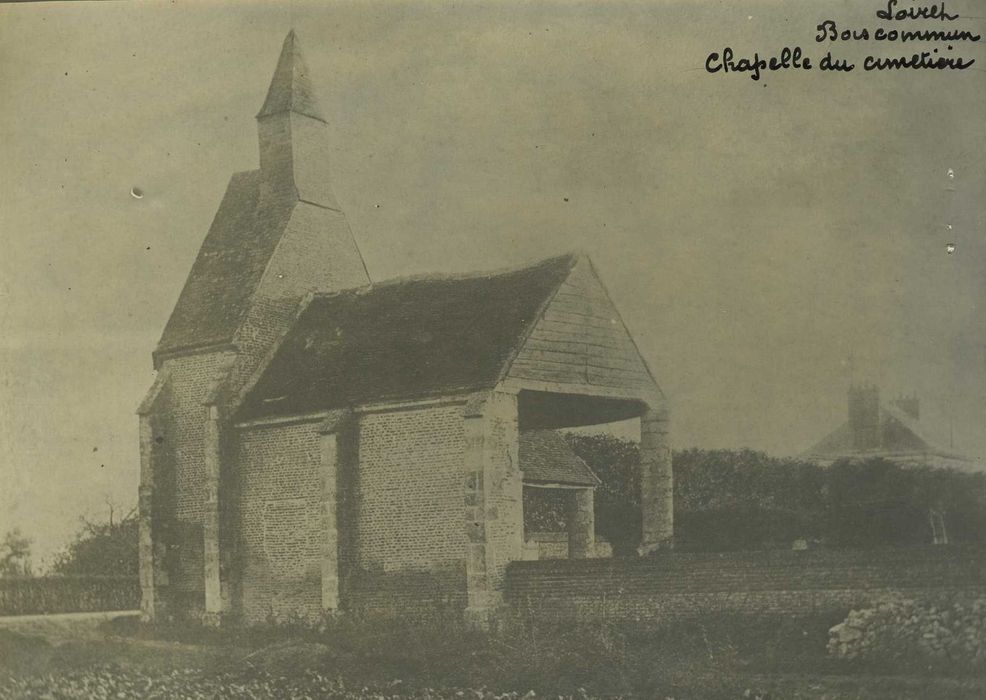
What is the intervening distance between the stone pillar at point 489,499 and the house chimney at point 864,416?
5.70m

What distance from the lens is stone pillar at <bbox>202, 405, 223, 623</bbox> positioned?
2314cm

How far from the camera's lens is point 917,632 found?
15414 mm

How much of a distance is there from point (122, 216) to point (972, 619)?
581 inches

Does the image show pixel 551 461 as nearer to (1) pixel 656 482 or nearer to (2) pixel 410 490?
(1) pixel 656 482

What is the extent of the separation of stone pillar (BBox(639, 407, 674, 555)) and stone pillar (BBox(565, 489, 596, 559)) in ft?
20.8

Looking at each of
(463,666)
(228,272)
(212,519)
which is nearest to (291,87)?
(228,272)

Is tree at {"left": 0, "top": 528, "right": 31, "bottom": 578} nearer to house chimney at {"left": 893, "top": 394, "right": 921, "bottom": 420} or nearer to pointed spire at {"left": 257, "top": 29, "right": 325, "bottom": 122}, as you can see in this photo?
pointed spire at {"left": 257, "top": 29, "right": 325, "bottom": 122}

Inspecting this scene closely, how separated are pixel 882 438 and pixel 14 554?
14.6 meters

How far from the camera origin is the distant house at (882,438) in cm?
1712

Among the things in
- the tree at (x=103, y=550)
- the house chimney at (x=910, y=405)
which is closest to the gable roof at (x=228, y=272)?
the tree at (x=103, y=550)

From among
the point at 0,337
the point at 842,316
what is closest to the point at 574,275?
the point at 842,316

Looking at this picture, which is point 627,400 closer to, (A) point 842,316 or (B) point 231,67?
(A) point 842,316

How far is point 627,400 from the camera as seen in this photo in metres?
22.1

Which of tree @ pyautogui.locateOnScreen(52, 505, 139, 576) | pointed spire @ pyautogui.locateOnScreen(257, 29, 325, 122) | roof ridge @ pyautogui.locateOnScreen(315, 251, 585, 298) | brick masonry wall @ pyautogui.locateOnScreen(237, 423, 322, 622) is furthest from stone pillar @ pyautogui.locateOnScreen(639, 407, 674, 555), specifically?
tree @ pyautogui.locateOnScreen(52, 505, 139, 576)
